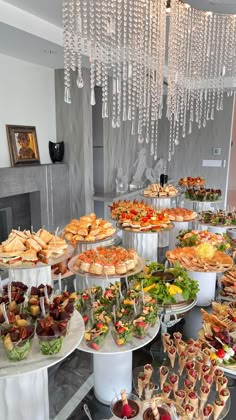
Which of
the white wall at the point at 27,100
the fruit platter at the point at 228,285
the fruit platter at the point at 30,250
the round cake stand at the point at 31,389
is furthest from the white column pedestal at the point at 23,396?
the white wall at the point at 27,100

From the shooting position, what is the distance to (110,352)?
1043 millimetres

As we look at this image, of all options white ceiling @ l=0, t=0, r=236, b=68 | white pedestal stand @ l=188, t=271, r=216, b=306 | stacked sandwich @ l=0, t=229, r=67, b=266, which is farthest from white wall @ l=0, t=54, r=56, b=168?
white pedestal stand @ l=188, t=271, r=216, b=306

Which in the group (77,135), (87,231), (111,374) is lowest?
(111,374)

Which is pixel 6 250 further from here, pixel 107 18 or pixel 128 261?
pixel 107 18

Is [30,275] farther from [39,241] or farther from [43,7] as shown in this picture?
[43,7]

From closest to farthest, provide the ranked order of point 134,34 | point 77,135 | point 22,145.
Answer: point 134,34 → point 22,145 → point 77,135

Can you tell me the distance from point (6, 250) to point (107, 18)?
1737 millimetres

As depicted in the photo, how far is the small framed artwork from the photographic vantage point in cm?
343

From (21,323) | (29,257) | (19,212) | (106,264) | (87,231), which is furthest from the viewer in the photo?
(19,212)

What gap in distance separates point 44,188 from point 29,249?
7.79 ft

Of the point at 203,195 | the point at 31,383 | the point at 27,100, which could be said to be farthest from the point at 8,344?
the point at 27,100

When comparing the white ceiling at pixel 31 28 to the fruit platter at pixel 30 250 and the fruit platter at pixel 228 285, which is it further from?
the fruit platter at pixel 228 285

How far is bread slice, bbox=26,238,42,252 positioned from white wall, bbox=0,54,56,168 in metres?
2.10

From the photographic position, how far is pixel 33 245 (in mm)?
1511
